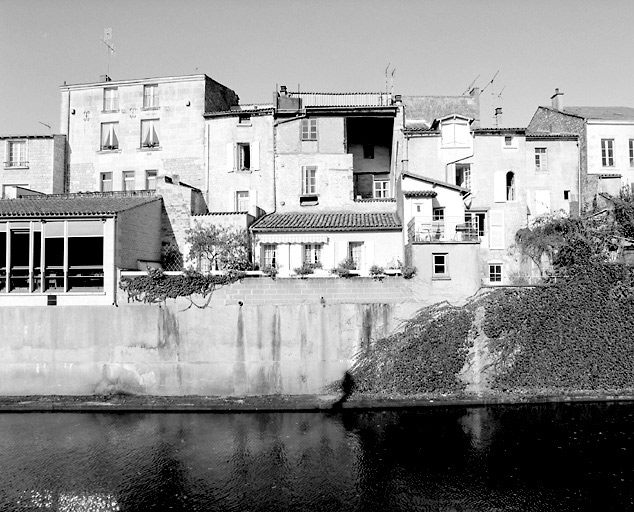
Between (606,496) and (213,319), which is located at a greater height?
(213,319)

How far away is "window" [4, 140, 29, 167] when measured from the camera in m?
30.2

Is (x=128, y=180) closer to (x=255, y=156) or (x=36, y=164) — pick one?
(x=36, y=164)

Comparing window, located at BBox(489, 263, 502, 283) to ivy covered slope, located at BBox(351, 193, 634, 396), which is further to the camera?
window, located at BBox(489, 263, 502, 283)

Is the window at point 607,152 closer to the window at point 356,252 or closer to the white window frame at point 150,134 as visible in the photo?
the window at point 356,252

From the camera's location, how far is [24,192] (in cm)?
2639

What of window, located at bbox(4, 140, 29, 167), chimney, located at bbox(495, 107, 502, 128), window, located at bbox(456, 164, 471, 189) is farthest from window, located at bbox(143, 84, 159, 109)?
chimney, located at bbox(495, 107, 502, 128)

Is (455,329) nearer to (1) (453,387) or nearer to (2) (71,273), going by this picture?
(1) (453,387)

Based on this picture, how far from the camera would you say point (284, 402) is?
732 inches

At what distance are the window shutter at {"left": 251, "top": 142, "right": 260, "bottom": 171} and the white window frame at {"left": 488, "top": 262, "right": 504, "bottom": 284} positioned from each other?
13313 millimetres

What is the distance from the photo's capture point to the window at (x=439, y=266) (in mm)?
19781

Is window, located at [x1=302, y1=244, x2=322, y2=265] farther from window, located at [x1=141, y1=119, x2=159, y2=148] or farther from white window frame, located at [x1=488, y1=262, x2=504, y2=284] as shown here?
window, located at [x1=141, y1=119, x2=159, y2=148]

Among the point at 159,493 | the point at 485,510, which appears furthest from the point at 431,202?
the point at 159,493

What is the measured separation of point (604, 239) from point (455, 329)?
9.89 metres

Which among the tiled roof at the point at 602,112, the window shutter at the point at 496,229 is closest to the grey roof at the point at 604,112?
the tiled roof at the point at 602,112
